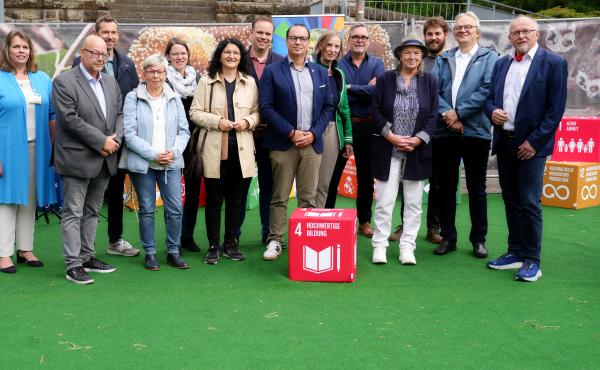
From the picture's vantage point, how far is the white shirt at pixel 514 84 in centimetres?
545

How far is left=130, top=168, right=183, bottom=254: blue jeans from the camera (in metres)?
5.68

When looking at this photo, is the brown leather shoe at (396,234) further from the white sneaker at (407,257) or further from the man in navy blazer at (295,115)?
the man in navy blazer at (295,115)

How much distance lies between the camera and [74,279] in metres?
5.38

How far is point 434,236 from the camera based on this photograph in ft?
22.1

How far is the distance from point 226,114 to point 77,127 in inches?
44.9

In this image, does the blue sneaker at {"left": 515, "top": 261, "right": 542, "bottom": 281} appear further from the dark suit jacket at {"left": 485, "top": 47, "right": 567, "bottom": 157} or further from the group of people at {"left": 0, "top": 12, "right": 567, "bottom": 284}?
the dark suit jacket at {"left": 485, "top": 47, "right": 567, "bottom": 157}

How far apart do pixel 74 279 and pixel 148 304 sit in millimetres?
780

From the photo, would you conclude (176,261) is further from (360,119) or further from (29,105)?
(360,119)

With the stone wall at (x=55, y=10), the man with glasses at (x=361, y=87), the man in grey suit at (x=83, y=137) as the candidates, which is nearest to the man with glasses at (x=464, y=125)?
the man with glasses at (x=361, y=87)

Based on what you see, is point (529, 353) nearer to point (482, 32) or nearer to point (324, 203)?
point (324, 203)

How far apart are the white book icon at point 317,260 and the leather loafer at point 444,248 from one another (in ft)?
4.10

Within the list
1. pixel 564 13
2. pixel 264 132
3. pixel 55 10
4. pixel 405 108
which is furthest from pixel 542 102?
pixel 564 13

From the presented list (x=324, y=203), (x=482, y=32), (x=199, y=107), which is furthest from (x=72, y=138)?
(x=482, y=32)

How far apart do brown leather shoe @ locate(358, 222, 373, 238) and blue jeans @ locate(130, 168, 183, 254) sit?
193 cm
